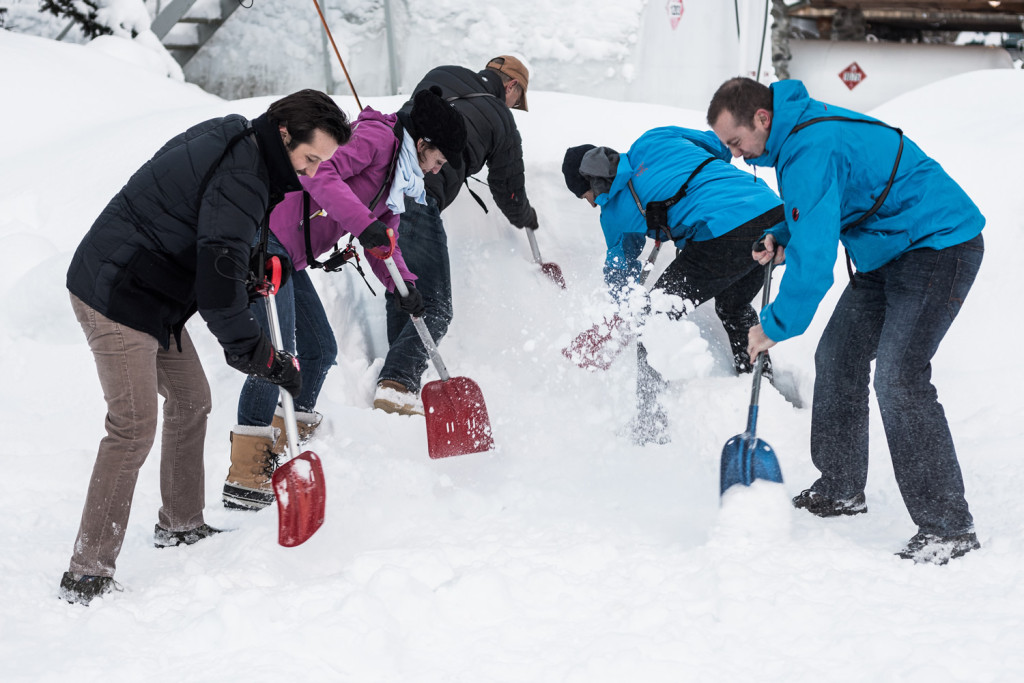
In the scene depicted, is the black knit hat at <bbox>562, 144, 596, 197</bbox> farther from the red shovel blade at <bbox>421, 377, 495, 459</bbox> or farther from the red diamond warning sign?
the red diamond warning sign

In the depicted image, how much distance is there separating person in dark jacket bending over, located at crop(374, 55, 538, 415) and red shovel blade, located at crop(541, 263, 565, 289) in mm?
440

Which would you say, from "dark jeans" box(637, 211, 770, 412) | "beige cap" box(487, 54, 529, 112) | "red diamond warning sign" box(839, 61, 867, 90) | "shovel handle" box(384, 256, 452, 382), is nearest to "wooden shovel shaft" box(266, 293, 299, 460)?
"shovel handle" box(384, 256, 452, 382)

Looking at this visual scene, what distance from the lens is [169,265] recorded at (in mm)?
2260

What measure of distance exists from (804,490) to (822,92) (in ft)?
27.4

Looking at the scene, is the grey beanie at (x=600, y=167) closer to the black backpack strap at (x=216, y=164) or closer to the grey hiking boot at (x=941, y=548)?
the black backpack strap at (x=216, y=164)

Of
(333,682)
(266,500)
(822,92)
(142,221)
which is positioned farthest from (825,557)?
(822,92)

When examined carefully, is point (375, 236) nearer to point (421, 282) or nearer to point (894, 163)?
point (421, 282)

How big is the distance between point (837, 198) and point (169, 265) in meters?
1.74

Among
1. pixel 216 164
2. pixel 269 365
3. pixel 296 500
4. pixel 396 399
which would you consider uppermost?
pixel 216 164

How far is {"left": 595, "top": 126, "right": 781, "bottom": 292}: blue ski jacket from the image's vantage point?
135 inches

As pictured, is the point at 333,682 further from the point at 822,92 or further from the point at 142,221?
the point at 822,92

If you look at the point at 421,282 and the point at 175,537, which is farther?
the point at 421,282

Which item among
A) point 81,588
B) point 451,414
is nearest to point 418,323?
point 451,414

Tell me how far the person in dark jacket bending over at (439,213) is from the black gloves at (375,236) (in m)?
0.58
